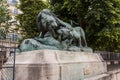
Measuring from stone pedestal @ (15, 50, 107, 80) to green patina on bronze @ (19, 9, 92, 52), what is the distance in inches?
14.4

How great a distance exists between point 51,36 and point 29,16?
1364cm

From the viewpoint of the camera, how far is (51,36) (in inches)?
294

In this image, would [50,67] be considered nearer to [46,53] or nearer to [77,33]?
[46,53]

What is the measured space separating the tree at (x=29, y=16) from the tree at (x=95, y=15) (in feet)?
10.3

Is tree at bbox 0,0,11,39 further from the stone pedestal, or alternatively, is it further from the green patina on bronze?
the stone pedestal

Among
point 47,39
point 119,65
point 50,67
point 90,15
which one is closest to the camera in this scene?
point 50,67

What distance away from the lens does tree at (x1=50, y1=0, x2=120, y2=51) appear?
15.5m

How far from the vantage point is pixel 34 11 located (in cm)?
2047

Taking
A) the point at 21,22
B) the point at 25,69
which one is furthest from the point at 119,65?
the point at 21,22

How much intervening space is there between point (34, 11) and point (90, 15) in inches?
272

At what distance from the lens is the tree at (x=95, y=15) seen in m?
15.5

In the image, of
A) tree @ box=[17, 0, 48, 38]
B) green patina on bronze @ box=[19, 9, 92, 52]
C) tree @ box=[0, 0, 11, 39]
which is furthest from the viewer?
tree @ box=[17, 0, 48, 38]

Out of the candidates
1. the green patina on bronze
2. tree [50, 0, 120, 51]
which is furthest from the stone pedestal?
tree [50, 0, 120, 51]

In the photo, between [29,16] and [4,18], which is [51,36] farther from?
[29,16]
